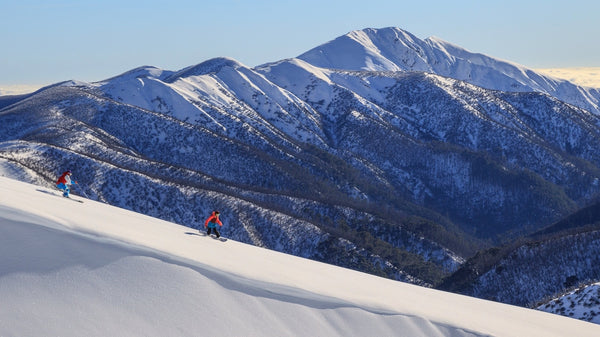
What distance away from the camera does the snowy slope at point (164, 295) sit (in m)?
16.8

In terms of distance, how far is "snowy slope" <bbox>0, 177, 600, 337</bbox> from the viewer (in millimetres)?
16812

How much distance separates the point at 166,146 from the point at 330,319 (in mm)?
146713

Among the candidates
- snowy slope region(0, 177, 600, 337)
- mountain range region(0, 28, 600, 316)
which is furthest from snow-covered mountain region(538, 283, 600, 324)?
mountain range region(0, 28, 600, 316)

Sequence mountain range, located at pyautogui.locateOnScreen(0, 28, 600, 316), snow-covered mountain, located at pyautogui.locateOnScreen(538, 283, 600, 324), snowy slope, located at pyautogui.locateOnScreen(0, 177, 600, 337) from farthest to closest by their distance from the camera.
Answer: mountain range, located at pyautogui.locateOnScreen(0, 28, 600, 316) < snow-covered mountain, located at pyautogui.locateOnScreen(538, 283, 600, 324) < snowy slope, located at pyautogui.locateOnScreen(0, 177, 600, 337)

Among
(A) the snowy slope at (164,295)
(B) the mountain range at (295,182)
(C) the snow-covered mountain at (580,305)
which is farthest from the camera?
(B) the mountain range at (295,182)

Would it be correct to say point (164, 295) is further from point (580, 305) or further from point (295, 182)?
point (295, 182)

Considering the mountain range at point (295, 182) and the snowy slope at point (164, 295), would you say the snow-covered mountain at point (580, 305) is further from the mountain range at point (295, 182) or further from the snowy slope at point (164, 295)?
the mountain range at point (295, 182)

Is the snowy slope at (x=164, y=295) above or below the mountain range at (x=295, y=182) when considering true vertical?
above

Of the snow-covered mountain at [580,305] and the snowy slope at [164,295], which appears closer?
the snowy slope at [164,295]

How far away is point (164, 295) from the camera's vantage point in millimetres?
17984

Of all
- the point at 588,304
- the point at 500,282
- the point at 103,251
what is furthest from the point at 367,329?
the point at 500,282

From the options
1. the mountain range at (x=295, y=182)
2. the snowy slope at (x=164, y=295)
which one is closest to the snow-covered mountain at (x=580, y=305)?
the snowy slope at (x=164, y=295)

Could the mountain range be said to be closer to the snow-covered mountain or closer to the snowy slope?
the snow-covered mountain

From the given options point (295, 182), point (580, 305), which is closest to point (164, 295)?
point (580, 305)
